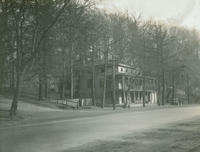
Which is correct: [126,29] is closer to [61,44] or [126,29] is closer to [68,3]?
[61,44]

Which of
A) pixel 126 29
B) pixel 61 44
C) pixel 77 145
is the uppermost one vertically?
A: pixel 126 29

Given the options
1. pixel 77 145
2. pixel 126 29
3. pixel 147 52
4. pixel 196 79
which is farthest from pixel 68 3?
pixel 196 79

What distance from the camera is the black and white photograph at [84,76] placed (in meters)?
14.3

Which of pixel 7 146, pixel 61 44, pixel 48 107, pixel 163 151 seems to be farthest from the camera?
pixel 48 107

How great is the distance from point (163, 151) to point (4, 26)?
19.9 meters

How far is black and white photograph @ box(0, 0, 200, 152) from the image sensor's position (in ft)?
47.0

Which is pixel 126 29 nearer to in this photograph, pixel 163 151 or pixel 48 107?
pixel 48 107

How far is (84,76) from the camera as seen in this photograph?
7662cm

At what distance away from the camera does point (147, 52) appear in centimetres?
6825

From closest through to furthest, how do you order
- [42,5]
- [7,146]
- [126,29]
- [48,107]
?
1. [7,146]
2. [42,5]
3. [48,107]
4. [126,29]

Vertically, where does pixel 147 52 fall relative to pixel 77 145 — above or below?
above

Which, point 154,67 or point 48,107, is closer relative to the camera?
point 48,107

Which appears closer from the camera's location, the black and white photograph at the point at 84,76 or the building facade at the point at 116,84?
the black and white photograph at the point at 84,76

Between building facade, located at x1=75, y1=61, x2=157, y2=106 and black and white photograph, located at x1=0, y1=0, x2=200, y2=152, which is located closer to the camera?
black and white photograph, located at x1=0, y1=0, x2=200, y2=152
